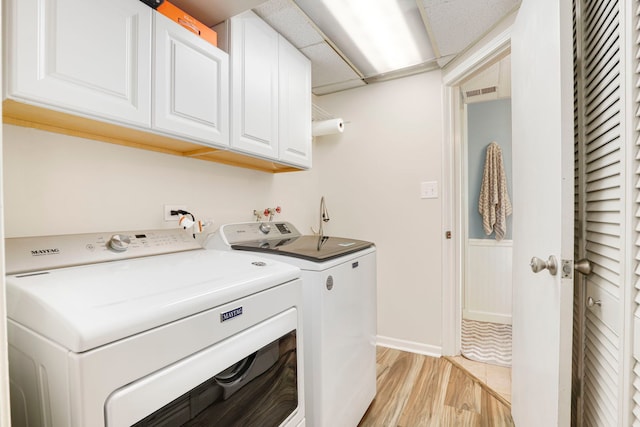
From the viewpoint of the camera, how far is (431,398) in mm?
1870

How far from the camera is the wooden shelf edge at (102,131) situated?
3.08 ft

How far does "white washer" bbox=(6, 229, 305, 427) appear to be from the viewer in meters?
0.60

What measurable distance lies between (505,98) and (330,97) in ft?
5.81

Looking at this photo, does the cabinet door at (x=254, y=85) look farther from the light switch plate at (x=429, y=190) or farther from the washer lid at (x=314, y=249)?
the light switch plate at (x=429, y=190)

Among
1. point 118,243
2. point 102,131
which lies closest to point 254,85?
point 102,131

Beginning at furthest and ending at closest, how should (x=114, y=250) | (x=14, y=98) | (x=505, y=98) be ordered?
(x=505, y=98)
(x=114, y=250)
(x=14, y=98)

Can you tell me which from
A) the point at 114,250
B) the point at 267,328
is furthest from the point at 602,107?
the point at 114,250

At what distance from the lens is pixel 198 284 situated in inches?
34.3

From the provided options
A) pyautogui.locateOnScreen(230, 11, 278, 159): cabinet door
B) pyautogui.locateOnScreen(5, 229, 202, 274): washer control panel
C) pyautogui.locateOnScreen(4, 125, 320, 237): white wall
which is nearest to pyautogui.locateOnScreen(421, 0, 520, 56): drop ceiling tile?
pyautogui.locateOnScreen(230, 11, 278, 159): cabinet door

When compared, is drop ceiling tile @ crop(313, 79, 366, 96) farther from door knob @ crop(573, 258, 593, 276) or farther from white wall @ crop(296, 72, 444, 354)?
door knob @ crop(573, 258, 593, 276)

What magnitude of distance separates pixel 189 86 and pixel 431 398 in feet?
7.08

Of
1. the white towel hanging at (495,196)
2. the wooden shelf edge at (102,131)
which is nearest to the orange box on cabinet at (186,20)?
the wooden shelf edge at (102,131)

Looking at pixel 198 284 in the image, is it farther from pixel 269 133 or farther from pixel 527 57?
pixel 527 57

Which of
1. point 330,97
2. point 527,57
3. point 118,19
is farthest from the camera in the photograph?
point 330,97
